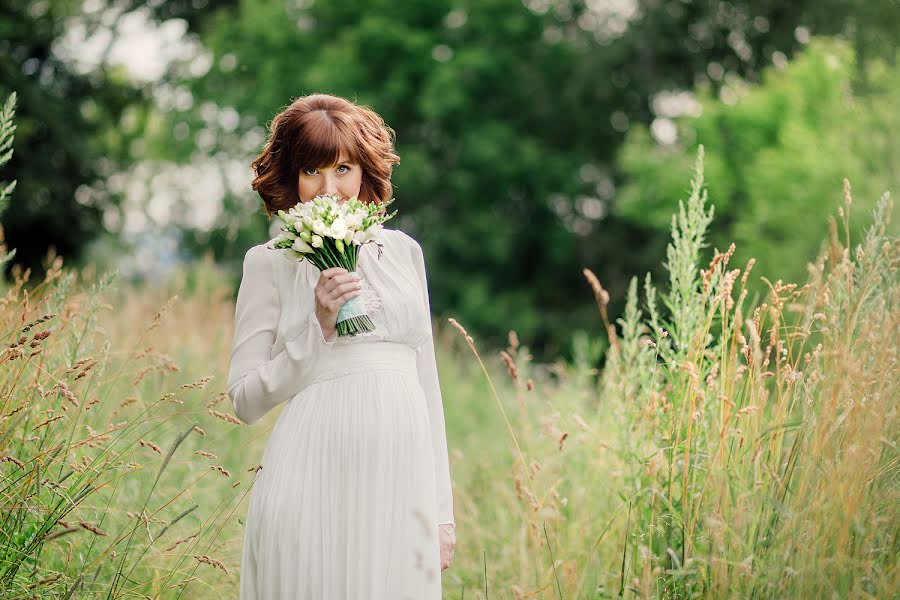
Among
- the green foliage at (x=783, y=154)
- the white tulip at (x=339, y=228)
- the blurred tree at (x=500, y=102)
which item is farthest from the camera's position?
the blurred tree at (x=500, y=102)

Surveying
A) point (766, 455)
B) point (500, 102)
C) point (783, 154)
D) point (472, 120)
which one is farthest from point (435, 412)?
point (500, 102)

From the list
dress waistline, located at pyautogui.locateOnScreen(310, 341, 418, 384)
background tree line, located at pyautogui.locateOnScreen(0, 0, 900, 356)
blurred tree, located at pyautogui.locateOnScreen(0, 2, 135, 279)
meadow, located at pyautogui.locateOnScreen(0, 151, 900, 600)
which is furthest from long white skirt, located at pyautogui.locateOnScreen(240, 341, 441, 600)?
blurred tree, located at pyautogui.locateOnScreen(0, 2, 135, 279)

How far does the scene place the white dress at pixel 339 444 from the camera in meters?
2.48

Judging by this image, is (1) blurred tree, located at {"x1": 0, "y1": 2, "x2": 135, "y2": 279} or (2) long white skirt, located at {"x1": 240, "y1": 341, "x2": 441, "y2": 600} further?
(1) blurred tree, located at {"x1": 0, "y1": 2, "x2": 135, "y2": 279}

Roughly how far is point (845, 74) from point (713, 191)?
347 centimetres

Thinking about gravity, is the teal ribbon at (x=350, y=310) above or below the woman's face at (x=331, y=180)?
below

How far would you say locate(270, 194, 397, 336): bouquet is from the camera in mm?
2590

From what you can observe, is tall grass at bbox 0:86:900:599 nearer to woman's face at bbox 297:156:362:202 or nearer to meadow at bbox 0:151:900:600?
meadow at bbox 0:151:900:600

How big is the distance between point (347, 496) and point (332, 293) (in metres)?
0.56

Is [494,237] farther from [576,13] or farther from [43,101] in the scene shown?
[43,101]

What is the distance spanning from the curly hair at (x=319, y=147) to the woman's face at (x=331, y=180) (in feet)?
0.06

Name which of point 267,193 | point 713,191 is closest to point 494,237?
point 713,191

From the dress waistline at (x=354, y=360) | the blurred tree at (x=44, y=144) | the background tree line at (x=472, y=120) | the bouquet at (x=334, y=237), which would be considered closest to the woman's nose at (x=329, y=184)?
the bouquet at (x=334, y=237)

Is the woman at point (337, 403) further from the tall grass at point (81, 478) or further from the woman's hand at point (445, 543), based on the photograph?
the tall grass at point (81, 478)
